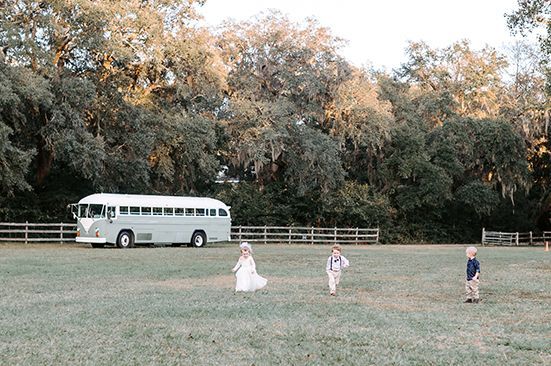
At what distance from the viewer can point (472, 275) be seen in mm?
13578

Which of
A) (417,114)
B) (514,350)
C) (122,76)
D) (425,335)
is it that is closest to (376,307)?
(425,335)

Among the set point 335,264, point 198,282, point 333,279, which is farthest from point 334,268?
point 198,282

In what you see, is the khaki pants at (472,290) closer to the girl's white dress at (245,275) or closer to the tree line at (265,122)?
the girl's white dress at (245,275)

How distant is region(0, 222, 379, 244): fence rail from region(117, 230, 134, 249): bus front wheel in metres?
4.54

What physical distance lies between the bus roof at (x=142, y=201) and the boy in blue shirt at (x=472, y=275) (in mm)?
23246

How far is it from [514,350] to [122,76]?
107ft

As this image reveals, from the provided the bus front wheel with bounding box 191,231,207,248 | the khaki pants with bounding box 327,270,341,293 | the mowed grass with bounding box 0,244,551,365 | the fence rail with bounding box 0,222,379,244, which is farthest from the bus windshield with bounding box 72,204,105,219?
the khaki pants with bounding box 327,270,341,293

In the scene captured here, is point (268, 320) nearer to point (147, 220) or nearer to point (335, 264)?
point (335, 264)

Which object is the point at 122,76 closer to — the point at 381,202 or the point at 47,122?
the point at 47,122

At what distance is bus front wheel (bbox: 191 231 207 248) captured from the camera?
3794 cm

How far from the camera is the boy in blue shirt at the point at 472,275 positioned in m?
13.5

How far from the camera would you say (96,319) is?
Answer: 10703mm

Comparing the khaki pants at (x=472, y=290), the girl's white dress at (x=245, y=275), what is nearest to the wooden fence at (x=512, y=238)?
the khaki pants at (x=472, y=290)

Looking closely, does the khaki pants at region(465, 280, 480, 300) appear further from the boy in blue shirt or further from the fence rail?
the fence rail
